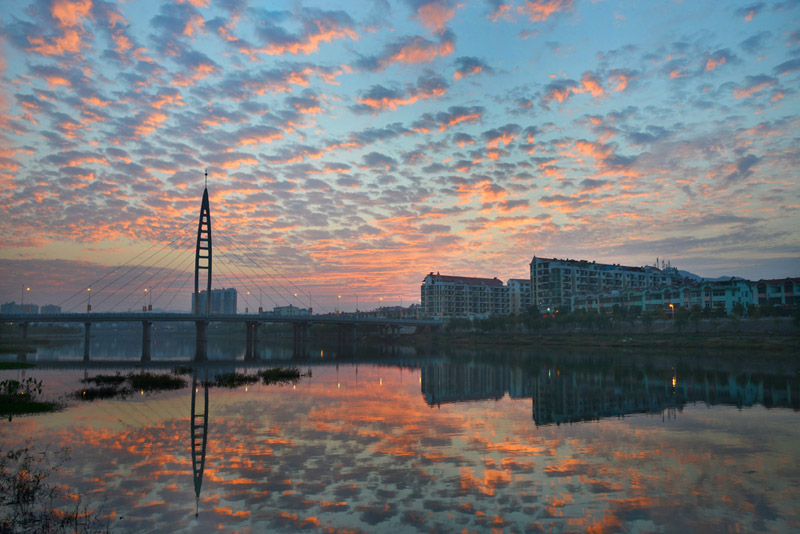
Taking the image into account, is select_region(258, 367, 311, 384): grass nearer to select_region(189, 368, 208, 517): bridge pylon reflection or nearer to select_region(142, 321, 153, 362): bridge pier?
select_region(189, 368, 208, 517): bridge pylon reflection

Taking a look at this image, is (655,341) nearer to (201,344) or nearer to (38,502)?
(201,344)

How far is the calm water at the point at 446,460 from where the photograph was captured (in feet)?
40.6

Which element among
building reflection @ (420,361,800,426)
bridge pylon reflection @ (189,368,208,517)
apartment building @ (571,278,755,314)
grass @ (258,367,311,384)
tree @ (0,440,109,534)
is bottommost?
grass @ (258,367,311,384)

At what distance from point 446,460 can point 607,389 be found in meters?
22.6

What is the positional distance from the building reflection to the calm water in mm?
319

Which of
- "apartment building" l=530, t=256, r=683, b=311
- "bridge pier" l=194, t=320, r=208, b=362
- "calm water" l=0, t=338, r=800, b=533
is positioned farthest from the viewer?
"apartment building" l=530, t=256, r=683, b=311

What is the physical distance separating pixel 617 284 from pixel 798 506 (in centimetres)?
15856

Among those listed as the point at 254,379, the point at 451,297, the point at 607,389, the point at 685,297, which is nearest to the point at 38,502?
the point at 254,379

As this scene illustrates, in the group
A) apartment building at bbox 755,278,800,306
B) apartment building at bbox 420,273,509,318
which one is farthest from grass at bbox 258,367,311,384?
apartment building at bbox 420,273,509,318

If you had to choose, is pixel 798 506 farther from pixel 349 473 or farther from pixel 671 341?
pixel 671 341

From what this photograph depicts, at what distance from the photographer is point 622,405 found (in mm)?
29156

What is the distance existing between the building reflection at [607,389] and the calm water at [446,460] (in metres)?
0.32

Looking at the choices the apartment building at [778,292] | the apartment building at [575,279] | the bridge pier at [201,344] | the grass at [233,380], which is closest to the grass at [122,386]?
the grass at [233,380]

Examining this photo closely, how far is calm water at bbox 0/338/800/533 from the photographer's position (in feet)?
40.6
